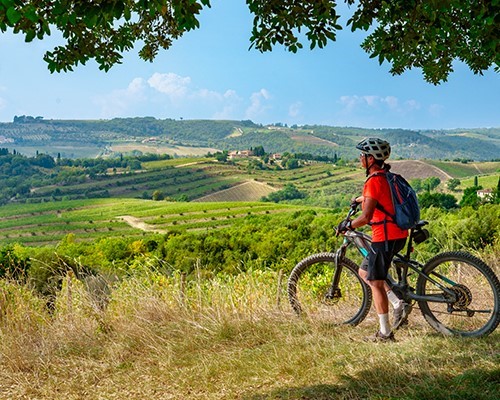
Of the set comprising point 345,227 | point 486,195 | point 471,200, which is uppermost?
point 345,227

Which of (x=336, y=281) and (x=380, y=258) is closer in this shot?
(x=380, y=258)

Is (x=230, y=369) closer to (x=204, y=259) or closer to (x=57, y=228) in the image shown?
(x=204, y=259)

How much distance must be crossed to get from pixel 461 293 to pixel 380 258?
37.0 inches

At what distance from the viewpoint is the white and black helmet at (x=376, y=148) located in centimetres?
513

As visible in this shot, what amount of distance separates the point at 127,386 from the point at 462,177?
15053 cm

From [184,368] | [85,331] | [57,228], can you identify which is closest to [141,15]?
[85,331]

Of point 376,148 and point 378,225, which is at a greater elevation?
point 376,148

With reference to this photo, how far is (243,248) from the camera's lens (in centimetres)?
4162

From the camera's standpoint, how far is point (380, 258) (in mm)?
5203

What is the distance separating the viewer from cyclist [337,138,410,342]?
507 centimetres

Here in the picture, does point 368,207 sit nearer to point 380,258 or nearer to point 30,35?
point 380,258

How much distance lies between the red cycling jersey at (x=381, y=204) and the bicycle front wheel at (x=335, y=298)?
2.78 ft

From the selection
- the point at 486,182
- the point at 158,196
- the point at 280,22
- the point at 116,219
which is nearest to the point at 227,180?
the point at 158,196

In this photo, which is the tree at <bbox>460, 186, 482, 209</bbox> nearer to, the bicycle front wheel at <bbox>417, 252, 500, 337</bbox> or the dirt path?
the bicycle front wheel at <bbox>417, 252, 500, 337</bbox>
